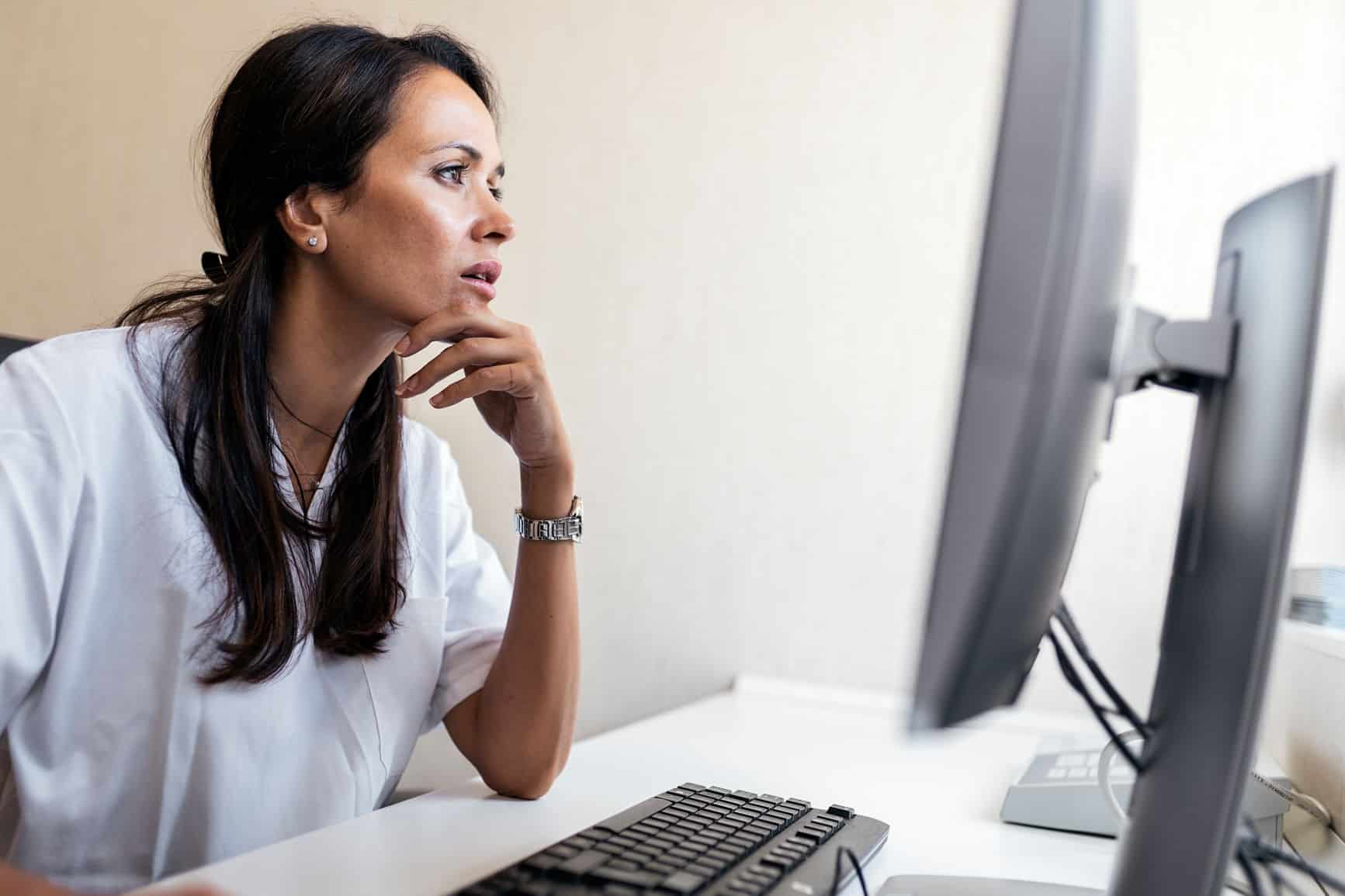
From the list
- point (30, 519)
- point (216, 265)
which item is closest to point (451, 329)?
point (216, 265)

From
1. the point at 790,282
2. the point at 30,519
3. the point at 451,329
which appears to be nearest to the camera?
the point at 30,519

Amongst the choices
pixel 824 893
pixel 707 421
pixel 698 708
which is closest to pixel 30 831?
pixel 824 893

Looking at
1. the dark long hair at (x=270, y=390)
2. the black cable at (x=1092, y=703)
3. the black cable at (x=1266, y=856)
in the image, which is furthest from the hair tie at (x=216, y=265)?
the black cable at (x=1266, y=856)

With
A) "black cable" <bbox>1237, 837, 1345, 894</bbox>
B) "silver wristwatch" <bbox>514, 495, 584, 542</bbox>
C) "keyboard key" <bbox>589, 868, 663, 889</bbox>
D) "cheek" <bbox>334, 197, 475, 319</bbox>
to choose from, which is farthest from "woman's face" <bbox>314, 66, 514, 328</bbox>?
"black cable" <bbox>1237, 837, 1345, 894</bbox>

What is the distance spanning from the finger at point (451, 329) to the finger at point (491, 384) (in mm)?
44

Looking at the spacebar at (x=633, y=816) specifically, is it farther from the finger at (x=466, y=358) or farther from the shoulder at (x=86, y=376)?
the shoulder at (x=86, y=376)

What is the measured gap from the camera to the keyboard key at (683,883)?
559 mm

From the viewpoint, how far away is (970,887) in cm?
67

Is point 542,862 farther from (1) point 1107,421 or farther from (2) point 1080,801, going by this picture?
(2) point 1080,801

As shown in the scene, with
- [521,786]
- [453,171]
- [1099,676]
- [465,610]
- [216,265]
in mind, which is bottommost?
[521,786]

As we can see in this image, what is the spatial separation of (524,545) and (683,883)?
586 millimetres

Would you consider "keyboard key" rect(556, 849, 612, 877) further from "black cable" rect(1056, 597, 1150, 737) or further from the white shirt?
the white shirt

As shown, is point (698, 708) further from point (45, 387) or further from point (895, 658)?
point (45, 387)

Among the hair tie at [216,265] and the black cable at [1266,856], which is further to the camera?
the hair tie at [216,265]
